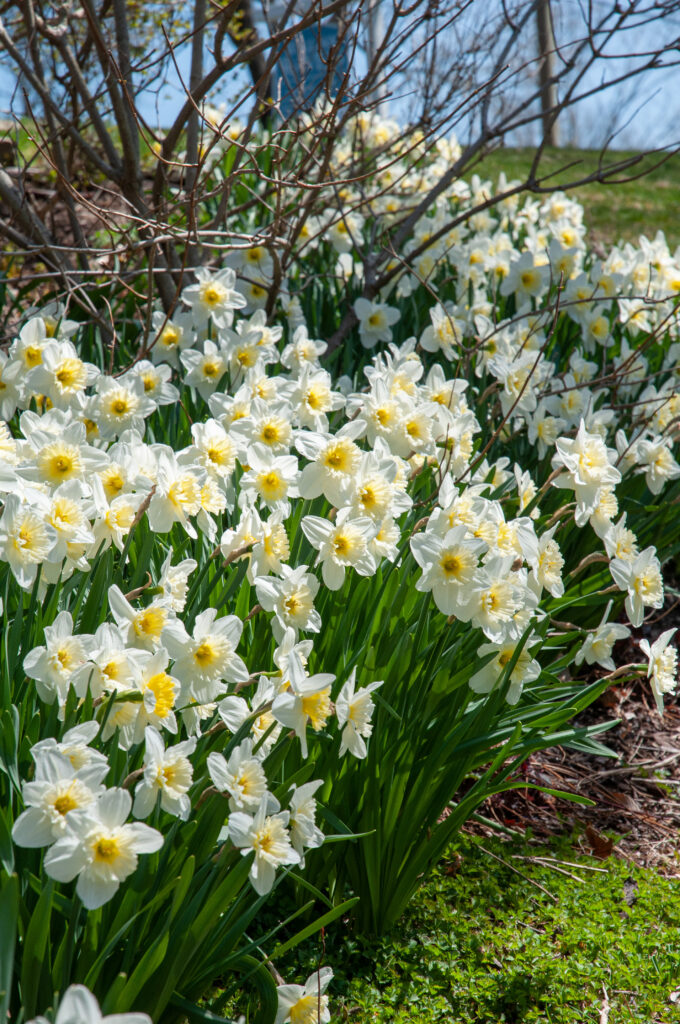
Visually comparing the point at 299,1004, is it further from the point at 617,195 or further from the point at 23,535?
the point at 617,195

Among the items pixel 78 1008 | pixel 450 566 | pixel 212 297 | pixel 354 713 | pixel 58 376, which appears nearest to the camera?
pixel 78 1008

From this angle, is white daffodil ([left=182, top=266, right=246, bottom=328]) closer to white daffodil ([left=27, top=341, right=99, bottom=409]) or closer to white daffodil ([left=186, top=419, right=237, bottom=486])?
white daffodil ([left=27, top=341, right=99, bottom=409])

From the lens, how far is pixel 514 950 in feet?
6.82

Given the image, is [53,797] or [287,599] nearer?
[53,797]

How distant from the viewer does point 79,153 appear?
5.68 metres

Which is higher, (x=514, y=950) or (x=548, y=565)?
(x=548, y=565)

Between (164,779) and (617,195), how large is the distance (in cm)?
1126

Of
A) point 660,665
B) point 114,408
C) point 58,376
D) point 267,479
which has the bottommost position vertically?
point 660,665

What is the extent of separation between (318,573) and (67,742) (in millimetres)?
801

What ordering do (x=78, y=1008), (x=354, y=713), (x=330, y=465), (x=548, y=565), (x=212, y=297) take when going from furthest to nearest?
(x=212, y=297) < (x=548, y=565) < (x=330, y=465) < (x=354, y=713) < (x=78, y=1008)

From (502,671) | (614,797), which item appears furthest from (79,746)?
(614,797)

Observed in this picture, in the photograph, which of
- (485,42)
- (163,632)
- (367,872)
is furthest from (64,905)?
(485,42)

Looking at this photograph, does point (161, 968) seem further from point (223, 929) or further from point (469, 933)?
point (469, 933)

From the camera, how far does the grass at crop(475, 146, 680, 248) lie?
9297 mm
